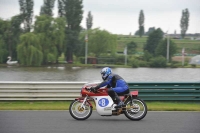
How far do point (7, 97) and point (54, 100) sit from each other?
5.84 ft

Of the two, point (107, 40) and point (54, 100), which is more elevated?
point (107, 40)

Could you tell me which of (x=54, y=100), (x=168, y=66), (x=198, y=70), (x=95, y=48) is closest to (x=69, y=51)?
(x=95, y=48)

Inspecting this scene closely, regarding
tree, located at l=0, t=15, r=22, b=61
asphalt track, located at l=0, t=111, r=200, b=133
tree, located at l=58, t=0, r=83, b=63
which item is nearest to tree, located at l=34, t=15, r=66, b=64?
tree, located at l=0, t=15, r=22, b=61

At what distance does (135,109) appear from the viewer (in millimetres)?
9820

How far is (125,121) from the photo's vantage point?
9.66 m

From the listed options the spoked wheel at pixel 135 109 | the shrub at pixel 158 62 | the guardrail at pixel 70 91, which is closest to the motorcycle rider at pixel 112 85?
the spoked wheel at pixel 135 109

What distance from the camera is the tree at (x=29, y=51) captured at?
28.0 meters

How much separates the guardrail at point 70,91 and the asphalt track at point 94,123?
228 centimetres

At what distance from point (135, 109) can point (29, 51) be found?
2074 centimetres

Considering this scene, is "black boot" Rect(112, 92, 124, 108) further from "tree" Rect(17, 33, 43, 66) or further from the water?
"tree" Rect(17, 33, 43, 66)

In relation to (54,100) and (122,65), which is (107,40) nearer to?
(122,65)

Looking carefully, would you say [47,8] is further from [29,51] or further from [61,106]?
[61,106]

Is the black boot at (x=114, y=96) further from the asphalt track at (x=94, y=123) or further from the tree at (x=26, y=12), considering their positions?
the tree at (x=26, y=12)

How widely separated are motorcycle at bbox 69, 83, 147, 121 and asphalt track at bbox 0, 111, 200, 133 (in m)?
0.20
